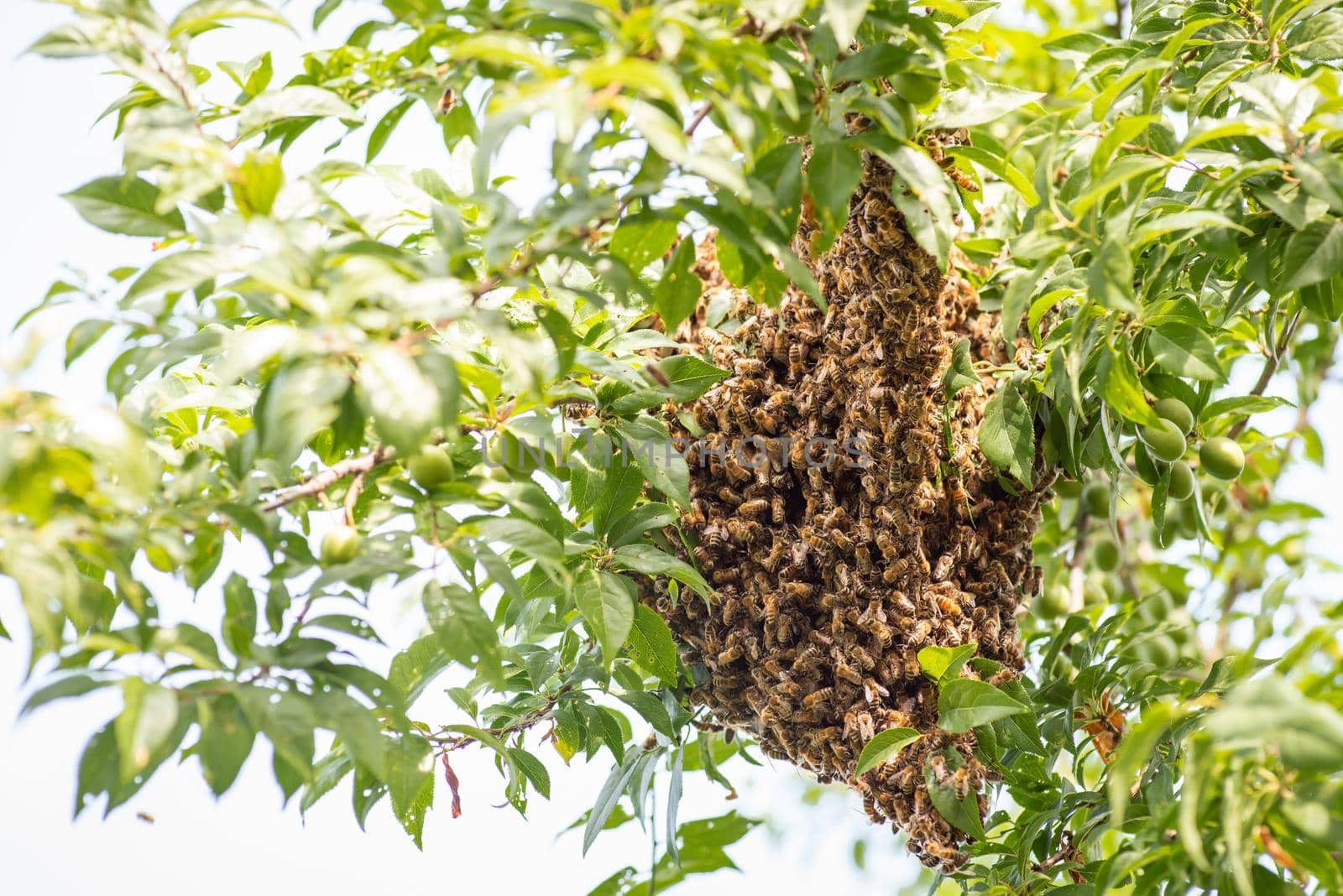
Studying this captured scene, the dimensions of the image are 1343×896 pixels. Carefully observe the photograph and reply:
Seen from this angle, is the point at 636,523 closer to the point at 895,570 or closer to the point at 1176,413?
the point at 895,570

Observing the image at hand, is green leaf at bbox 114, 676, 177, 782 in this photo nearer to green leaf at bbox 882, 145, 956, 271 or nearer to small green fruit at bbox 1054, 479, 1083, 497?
green leaf at bbox 882, 145, 956, 271

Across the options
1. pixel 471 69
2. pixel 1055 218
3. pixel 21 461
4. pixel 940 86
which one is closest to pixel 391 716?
pixel 21 461

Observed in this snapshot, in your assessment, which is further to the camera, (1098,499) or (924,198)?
(1098,499)

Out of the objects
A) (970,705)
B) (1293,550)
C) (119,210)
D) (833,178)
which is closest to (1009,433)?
(970,705)

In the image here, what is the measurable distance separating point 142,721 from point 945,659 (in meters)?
0.58

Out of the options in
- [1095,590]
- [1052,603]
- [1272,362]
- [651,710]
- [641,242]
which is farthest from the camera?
[1095,590]

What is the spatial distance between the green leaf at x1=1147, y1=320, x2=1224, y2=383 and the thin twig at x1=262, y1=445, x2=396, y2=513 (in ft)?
1.79

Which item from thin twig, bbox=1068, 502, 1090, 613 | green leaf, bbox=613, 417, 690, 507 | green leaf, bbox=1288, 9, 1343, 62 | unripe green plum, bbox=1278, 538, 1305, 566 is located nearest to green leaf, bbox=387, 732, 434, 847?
green leaf, bbox=613, 417, 690, 507

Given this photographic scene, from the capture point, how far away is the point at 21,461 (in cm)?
56

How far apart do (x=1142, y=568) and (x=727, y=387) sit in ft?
3.04

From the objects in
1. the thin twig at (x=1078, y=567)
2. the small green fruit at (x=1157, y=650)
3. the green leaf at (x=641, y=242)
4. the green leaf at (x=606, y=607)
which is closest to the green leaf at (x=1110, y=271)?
the green leaf at (x=641, y=242)

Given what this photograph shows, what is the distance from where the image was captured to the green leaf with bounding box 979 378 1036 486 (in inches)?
36.6

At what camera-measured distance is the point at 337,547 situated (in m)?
0.66

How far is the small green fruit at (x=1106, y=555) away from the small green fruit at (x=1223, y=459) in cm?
42
